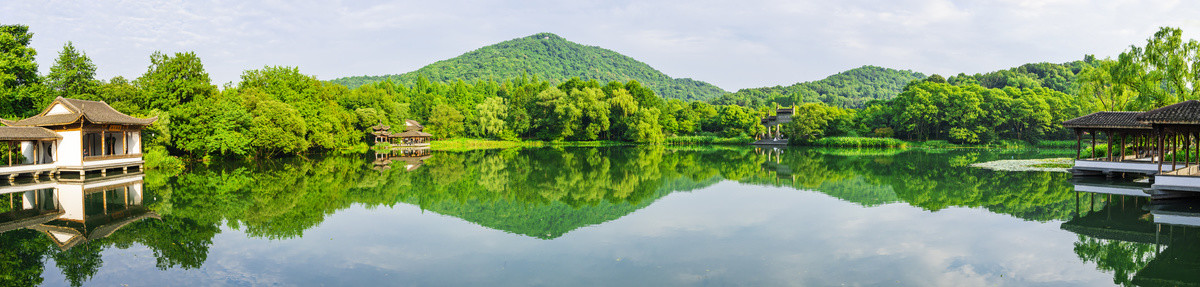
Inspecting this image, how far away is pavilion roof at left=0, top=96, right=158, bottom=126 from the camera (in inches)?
699

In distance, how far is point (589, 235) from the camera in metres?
8.30

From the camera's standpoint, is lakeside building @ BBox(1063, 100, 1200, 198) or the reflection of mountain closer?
the reflection of mountain

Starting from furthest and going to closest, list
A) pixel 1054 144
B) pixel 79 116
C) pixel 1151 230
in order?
pixel 1054 144
pixel 79 116
pixel 1151 230

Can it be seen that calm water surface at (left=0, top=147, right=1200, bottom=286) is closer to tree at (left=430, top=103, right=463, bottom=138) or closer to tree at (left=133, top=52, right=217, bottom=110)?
tree at (left=133, top=52, right=217, bottom=110)

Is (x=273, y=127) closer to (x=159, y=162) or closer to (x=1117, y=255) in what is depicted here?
(x=159, y=162)

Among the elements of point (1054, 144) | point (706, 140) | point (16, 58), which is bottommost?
point (1054, 144)

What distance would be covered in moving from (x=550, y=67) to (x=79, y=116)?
94418mm

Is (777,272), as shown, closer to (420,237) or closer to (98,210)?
(420,237)

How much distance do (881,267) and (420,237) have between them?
19.0 feet

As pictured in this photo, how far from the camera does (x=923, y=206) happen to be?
37.0 feet

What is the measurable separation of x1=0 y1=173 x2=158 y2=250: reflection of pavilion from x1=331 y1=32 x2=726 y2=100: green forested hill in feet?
244

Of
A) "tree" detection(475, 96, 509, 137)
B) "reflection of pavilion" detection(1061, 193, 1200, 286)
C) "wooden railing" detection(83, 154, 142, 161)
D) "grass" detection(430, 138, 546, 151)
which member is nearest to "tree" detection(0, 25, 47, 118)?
"wooden railing" detection(83, 154, 142, 161)

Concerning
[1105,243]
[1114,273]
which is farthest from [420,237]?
[1105,243]

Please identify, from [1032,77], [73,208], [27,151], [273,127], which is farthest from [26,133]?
[1032,77]
